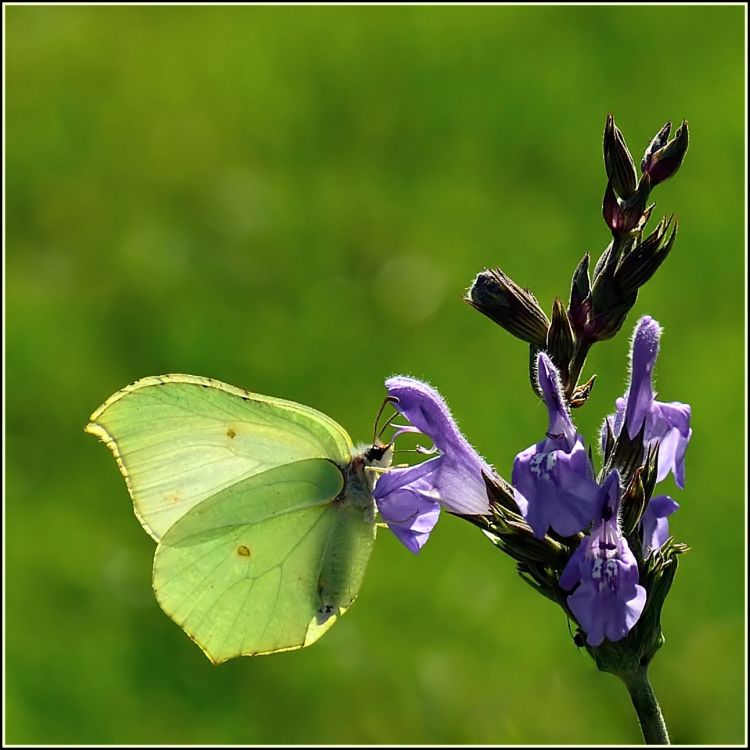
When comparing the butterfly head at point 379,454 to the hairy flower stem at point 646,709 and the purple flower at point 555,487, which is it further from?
the hairy flower stem at point 646,709

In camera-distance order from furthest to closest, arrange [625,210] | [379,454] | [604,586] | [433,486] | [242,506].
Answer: [242,506] → [379,454] → [433,486] → [625,210] → [604,586]

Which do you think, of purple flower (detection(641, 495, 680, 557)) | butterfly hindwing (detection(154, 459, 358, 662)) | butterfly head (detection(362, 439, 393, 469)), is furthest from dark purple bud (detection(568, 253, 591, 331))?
butterfly hindwing (detection(154, 459, 358, 662))

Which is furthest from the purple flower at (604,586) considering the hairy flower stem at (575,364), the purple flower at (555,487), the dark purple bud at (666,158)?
the dark purple bud at (666,158)

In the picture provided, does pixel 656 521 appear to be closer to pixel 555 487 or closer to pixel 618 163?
pixel 555 487

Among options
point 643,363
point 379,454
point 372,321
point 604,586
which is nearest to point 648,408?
point 643,363

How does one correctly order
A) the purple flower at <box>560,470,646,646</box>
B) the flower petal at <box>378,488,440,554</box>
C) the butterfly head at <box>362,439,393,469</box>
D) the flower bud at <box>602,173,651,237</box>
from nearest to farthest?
the purple flower at <box>560,470,646,646</box>
the flower bud at <box>602,173,651,237</box>
the flower petal at <box>378,488,440,554</box>
the butterfly head at <box>362,439,393,469</box>

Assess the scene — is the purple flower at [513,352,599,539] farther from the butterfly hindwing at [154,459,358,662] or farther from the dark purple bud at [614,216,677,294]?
the butterfly hindwing at [154,459,358,662]
